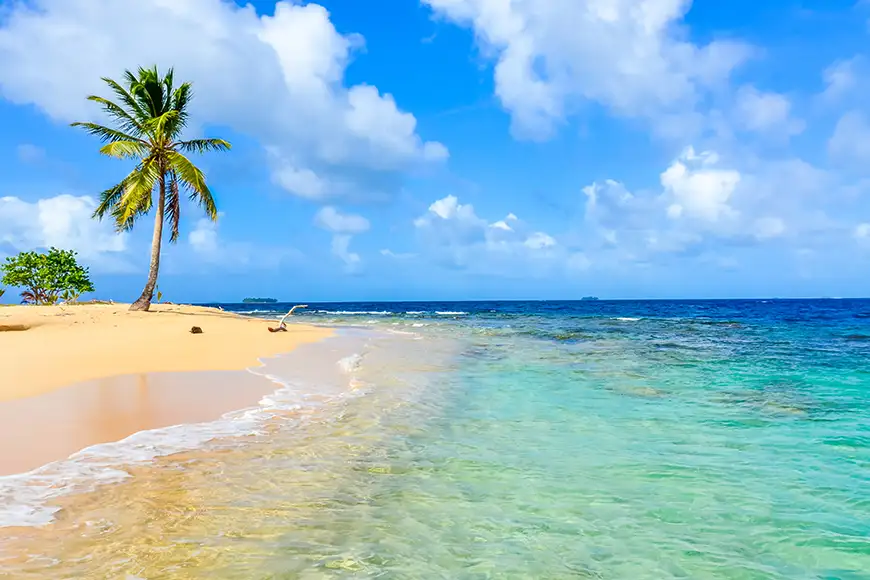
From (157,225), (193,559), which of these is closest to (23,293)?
(157,225)

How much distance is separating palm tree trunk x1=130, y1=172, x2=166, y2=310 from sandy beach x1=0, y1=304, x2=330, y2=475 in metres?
4.78

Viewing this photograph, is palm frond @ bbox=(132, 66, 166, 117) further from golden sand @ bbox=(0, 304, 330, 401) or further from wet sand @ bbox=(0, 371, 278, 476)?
wet sand @ bbox=(0, 371, 278, 476)

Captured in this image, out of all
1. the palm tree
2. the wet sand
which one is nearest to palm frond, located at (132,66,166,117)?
the palm tree

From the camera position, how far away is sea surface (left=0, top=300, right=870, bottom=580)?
368cm

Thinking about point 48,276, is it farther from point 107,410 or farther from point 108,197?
point 107,410

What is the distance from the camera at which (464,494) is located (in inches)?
194

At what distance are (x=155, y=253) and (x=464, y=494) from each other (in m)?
24.5

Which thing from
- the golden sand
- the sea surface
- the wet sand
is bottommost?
the sea surface

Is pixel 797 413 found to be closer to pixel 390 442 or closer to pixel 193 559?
pixel 390 442

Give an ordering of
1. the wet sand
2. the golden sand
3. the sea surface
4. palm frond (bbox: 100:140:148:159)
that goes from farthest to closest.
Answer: palm frond (bbox: 100:140:148:159) → the golden sand → the wet sand → the sea surface

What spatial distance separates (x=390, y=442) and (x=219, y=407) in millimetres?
3236

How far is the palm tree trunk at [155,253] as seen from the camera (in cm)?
2483

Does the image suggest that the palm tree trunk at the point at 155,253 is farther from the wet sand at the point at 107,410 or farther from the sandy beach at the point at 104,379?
the wet sand at the point at 107,410

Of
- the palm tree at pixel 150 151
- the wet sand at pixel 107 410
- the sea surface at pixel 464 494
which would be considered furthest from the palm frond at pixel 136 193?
the sea surface at pixel 464 494
